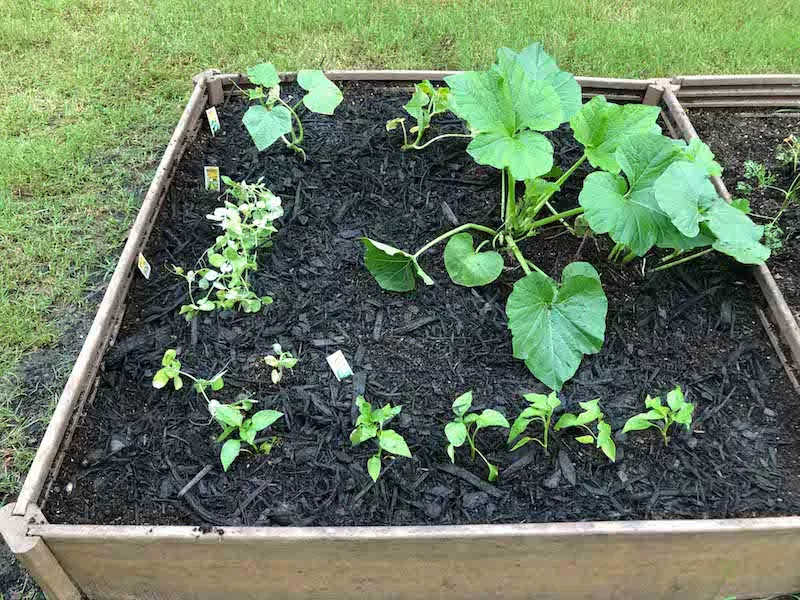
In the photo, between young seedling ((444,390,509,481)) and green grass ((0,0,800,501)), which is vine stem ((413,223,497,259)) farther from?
green grass ((0,0,800,501))

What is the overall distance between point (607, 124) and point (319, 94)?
3.35 feet

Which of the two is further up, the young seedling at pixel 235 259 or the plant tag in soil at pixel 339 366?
the young seedling at pixel 235 259

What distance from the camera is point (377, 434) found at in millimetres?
1713

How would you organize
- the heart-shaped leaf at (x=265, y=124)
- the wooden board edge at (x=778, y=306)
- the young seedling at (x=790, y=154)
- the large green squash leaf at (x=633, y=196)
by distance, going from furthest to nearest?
the young seedling at (x=790, y=154), the heart-shaped leaf at (x=265, y=124), the wooden board edge at (x=778, y=306), the large green squash leaf at (x=633, y=196)

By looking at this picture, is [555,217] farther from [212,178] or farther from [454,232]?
[212,178]

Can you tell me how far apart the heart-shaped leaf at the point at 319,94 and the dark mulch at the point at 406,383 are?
9.4 inches

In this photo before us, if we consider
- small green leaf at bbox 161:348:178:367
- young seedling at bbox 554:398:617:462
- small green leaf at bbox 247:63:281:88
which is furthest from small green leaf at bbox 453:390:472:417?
small green leaf at bbox 247:63:281:88

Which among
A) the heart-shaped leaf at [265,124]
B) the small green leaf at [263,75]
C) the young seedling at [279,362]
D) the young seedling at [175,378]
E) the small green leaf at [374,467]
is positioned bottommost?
the small green leaf at [374,467]

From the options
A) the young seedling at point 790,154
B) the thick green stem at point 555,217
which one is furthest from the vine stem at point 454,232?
the young seedling at point 790,154

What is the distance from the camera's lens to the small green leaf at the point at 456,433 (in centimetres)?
165

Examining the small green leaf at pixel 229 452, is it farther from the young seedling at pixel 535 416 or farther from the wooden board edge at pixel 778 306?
the wooden board edge at pixel 778 306

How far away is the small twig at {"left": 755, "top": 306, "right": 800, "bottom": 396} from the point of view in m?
1.92

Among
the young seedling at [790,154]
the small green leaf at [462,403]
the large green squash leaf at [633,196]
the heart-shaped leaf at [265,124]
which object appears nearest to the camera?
the small green leaf at [462,403]

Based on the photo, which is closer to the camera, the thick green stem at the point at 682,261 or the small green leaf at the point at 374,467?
the small green leaf at the point at 374,467
